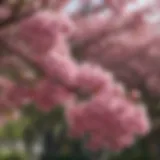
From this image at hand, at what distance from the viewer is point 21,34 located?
16.3 inches

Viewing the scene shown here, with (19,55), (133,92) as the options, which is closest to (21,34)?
(19,55)

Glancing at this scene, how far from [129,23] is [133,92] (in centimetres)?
8

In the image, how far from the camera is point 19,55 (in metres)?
0.44

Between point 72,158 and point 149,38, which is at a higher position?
point 149,38

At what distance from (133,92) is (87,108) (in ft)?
0.20

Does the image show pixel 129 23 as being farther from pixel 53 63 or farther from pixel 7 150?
pixel 7 150

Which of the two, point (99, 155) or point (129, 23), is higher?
point (129, 23)

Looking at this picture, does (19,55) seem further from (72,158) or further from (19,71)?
(72,158)

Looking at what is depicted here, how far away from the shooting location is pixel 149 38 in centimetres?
46

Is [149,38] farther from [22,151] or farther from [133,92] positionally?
[22,151]

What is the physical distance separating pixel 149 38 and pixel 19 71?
0.16 m

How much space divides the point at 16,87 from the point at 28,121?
5 cm

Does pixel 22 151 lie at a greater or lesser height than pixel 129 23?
lesser

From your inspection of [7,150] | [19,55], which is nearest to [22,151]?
[7,150]
